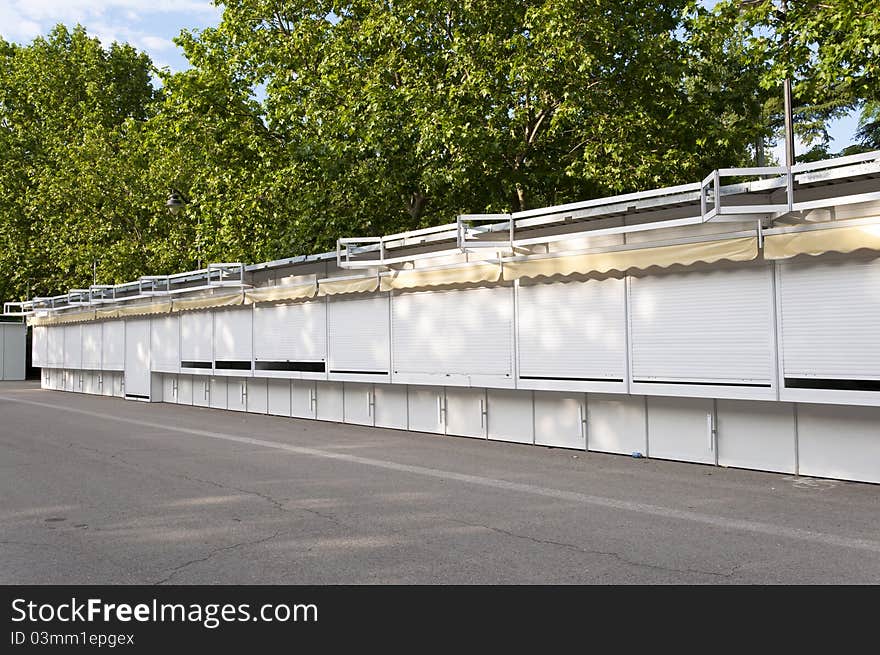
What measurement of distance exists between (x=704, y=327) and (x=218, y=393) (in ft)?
46.6

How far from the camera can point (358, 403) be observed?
52.5ft

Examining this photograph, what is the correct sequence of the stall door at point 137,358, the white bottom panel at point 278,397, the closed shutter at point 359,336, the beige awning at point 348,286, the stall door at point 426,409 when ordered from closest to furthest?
the stall door at point 426,409, the beige awning at point 348,286, the closed shutter at point 359,336, the white bottom panel at point 278,397, the stall door at point 137,358

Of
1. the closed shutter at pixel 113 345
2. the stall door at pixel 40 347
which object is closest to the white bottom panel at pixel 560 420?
the closed shutter at pixel 113 345

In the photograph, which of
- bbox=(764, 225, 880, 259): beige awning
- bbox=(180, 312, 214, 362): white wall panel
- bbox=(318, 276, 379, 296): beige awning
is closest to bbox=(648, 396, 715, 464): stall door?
bbox=(764, 225, 880, 259): beige awning

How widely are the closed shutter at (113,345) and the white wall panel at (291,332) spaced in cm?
972

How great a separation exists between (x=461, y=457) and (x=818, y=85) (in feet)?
31.6

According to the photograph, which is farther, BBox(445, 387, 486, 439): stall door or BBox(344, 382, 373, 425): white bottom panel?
BBox(344, 382, 373, 425): white bottom panel

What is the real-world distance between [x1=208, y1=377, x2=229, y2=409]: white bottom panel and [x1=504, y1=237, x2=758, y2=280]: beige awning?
10.8m

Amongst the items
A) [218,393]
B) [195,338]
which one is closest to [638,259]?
[218,393]

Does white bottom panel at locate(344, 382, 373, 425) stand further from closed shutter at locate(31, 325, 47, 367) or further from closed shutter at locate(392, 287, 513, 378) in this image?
closed shutter at locate(31, 325, 47, 367)

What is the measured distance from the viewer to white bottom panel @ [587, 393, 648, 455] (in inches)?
432

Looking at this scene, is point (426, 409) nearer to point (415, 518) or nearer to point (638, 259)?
point (638, 259)

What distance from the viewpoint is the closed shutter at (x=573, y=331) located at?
1092cm

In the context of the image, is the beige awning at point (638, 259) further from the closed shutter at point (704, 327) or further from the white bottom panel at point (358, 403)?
the white bottom panel at point (358, 403)
